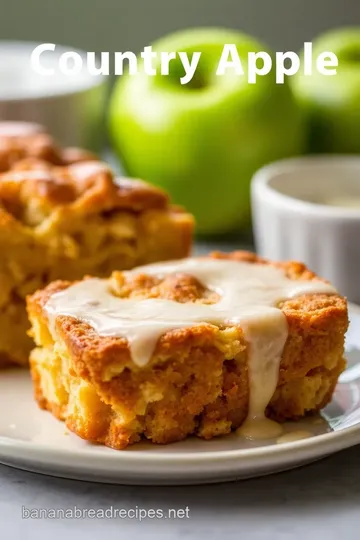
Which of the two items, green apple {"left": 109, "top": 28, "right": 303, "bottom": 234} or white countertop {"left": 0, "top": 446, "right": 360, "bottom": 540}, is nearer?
white countertop {"left": 0, "top": 446, "right": 360, "bottom": 540}

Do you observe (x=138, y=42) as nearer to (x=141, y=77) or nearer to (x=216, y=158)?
(x=141, y=77)

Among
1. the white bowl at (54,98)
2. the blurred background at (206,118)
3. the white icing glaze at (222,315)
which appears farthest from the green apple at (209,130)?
the white icing glaze at (222,315)

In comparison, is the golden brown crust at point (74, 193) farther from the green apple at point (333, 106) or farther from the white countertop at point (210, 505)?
the green apple at point (333, 106)

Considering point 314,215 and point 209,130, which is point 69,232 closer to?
point 314,215

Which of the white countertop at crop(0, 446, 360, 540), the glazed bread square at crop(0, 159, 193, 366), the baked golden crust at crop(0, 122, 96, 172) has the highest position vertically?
the baked golden crust at crop(0, 122, 96, 172)

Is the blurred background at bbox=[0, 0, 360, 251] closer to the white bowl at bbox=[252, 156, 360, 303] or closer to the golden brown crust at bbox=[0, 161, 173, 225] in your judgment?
the white bowl at bbox=[252, 156, 360, 303]

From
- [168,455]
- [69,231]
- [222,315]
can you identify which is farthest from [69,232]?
[168,455]

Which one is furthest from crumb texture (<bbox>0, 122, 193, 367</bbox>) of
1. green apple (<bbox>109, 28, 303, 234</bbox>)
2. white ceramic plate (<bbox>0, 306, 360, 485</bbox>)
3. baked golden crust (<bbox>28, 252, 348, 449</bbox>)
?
green apple (<bbox>109, 28, 303, 234</bbox>)
